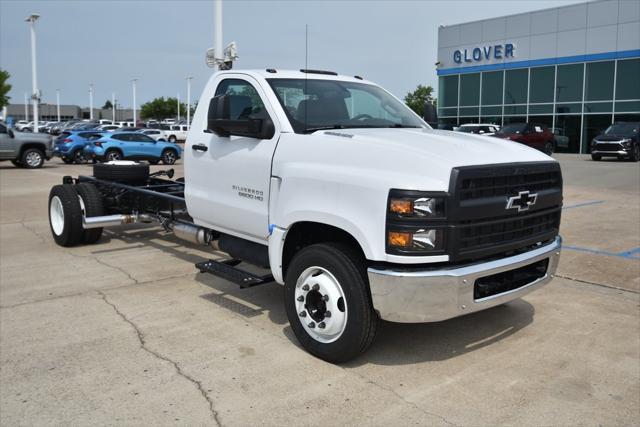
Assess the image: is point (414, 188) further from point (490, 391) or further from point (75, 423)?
point (75, 423)

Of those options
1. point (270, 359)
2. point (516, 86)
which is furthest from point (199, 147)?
point (516, 86)

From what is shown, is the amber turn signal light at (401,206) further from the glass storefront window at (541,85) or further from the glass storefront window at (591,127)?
the glass storefront window at (541,85)

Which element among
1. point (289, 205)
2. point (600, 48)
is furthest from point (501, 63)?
point (289, 205)

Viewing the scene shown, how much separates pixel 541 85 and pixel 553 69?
3.71 feet

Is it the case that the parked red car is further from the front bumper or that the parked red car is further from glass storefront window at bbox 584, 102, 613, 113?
the front bumper

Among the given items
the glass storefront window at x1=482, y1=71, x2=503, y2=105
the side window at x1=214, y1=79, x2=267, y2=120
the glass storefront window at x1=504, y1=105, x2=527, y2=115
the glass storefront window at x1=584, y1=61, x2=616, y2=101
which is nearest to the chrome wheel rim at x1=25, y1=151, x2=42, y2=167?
the side window at x1=214, y1=79, x2=267, y2=120

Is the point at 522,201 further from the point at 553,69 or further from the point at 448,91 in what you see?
the point at 448,91

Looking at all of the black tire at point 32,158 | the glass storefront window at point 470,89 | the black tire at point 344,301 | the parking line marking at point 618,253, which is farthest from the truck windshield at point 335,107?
the glass storefront window at point 470,89

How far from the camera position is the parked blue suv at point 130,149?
2473cm

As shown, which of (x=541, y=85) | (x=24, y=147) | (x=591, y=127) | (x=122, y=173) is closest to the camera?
(x=122, y=173)

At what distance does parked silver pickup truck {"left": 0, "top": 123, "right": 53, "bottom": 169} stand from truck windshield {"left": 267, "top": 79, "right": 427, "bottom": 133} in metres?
21.6

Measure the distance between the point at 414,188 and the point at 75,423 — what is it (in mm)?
2469

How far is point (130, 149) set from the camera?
83.7 feet

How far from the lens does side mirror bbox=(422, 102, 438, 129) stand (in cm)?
600
